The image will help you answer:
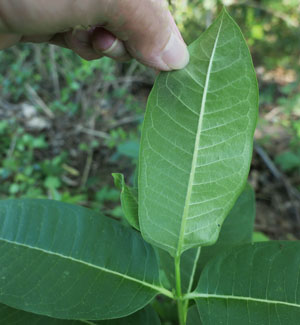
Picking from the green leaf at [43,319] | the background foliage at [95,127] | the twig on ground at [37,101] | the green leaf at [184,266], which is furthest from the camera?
the twig on ground at [37,101]

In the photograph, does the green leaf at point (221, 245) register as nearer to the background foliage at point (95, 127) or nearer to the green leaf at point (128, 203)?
the green leaf at point (128, 203)

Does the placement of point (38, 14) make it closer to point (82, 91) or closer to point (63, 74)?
point (82, 91)

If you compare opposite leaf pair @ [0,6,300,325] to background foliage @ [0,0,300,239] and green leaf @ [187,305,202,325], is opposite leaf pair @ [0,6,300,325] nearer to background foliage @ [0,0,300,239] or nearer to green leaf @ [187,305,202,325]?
green leaf @ [187,305,202,325]

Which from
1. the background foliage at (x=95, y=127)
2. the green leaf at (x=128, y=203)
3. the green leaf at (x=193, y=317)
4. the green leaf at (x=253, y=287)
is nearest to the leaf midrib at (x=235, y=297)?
the green leaf at (x=253, y=287)

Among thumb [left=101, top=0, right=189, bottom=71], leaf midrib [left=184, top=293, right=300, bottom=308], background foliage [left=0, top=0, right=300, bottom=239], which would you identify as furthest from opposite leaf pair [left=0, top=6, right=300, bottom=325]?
background foliage [left=0, top=0, right=300, bottom=239]

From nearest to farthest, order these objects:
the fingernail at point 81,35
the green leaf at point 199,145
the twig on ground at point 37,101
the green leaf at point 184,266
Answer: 1. the green leaf at point 199,145
2. the green leaf at point 184,266
3. the fingernail at point 81,35
4. the twig on ground at point 37,101
